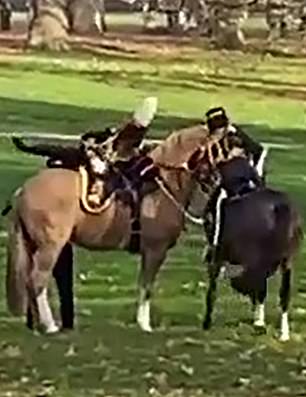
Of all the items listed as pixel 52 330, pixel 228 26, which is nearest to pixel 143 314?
pixel 52 330

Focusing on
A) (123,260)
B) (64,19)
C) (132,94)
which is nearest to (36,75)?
(132,94)

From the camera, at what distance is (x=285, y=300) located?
12.4m

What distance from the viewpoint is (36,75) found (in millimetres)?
40344

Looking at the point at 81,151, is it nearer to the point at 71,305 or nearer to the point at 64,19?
the point at 71,305

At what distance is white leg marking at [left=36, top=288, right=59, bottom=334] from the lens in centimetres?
1186

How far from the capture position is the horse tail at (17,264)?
38.6 feet

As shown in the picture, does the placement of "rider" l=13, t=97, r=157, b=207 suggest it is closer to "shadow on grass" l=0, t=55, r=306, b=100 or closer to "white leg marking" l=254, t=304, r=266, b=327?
"white leg marking" l=254, t=304, r=266, b=327

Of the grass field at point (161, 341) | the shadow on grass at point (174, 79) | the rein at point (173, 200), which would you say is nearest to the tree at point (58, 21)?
the shadow on grass at point (174, 79)

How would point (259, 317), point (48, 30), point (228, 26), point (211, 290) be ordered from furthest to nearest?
1. point (228, 26)
2. point (48, 30)
3. point (259, 317)
4. point (211, 290)

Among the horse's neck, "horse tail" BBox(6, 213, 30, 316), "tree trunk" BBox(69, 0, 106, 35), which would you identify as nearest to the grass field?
"horse tail" BBox(6, 213, 30, 316)

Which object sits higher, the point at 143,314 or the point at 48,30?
the point at 143,314

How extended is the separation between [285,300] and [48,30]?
121ft

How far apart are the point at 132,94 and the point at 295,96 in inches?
136

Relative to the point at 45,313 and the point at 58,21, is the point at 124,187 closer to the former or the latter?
the point at 45,313
